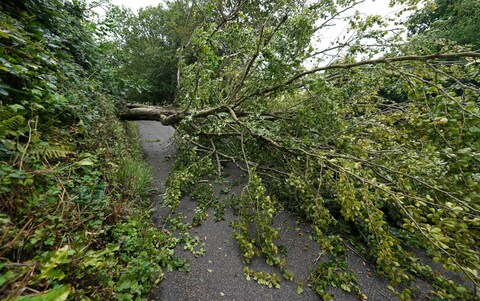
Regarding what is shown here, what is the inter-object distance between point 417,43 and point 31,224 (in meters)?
4.30

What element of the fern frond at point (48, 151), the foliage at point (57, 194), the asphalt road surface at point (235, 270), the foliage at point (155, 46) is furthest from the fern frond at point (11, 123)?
the foliage at point (155, 46)

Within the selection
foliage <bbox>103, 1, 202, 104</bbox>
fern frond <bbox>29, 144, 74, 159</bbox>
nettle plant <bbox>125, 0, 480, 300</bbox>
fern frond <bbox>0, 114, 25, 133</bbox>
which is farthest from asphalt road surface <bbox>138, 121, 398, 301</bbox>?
foliage <bbox>103, 1, 202, 104</bbox>

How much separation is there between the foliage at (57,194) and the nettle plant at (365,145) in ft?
4.10

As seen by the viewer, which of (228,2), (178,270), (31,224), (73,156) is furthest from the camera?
(228,2)

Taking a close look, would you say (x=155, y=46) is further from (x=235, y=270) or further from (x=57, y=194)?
(x=235, y=270)

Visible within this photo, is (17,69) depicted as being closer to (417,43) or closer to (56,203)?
(56,203)

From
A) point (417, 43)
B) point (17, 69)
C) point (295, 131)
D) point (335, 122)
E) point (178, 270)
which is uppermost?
point (417, 43)

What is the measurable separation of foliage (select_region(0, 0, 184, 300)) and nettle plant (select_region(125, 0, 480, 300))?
1250 millimetres

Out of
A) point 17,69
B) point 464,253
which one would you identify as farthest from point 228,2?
point 464,253

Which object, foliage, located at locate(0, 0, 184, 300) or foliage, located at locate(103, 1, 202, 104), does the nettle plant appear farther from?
foliage, located at locate(103, 1, 202, 104)

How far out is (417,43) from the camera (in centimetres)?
237

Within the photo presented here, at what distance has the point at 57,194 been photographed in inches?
56.8

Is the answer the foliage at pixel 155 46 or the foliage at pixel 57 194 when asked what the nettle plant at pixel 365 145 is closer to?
the foliage at pixel 57 194

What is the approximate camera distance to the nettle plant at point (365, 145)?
127cm
